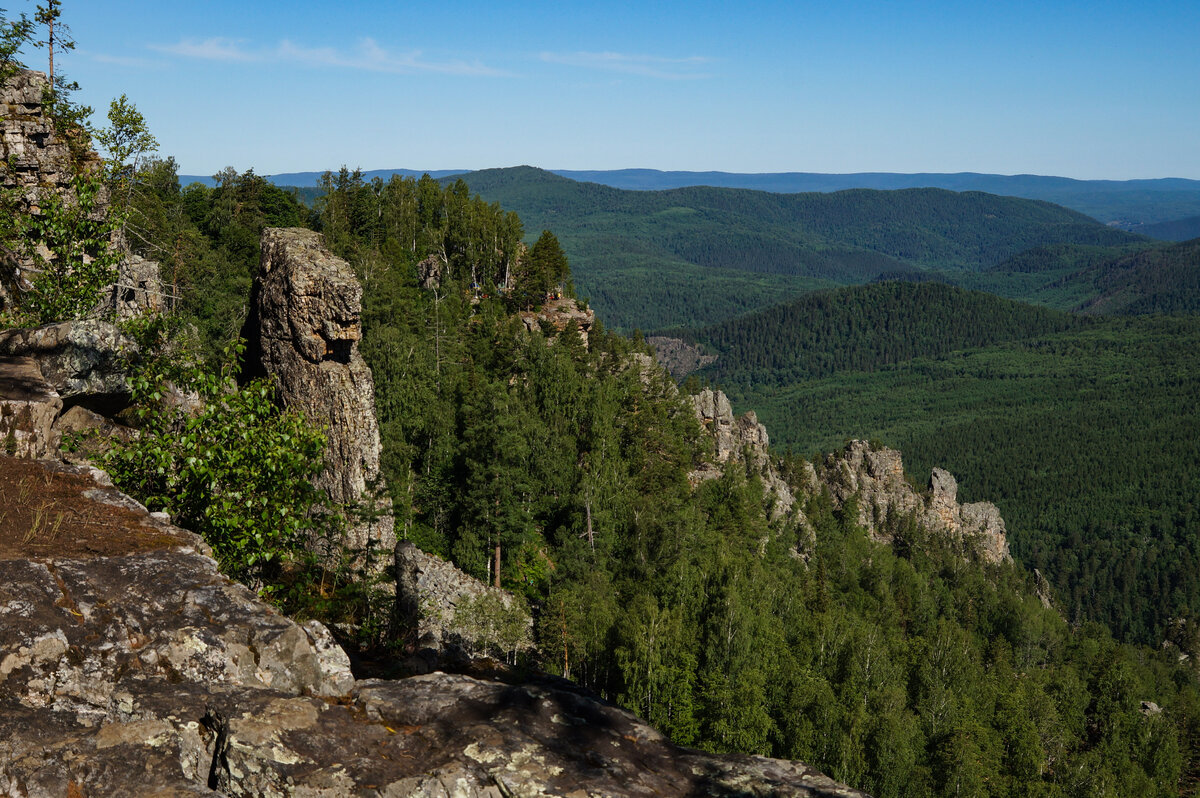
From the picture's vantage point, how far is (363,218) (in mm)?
100625

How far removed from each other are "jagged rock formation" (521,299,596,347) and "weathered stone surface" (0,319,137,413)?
7076 centimetres

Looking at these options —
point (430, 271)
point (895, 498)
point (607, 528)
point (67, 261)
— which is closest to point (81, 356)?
point (67, 261)

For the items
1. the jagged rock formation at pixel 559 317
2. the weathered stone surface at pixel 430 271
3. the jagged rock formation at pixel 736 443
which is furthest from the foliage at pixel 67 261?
the jagged rock formation at pixel 736 443

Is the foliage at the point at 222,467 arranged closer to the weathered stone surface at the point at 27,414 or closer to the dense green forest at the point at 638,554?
the weathered stone surface at the point at 27,414

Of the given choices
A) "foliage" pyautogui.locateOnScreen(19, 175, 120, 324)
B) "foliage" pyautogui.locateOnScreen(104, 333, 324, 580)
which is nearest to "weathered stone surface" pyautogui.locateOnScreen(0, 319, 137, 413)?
"foliage" pyautogui.locateOnScreen(104, 333, 324, 580)

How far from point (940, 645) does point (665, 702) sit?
57722 mm

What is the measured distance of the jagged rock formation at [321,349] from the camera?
4278 centimetres

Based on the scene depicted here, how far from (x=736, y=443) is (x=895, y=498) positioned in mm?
59535

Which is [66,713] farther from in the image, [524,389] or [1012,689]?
[1012,689]

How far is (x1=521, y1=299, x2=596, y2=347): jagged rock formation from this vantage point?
9300 centimetres

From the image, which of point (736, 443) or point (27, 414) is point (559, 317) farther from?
point (27, 414)

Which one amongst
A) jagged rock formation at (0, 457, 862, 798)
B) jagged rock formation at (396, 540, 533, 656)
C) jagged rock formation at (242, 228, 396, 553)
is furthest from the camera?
jagged rock formation at (242, 228, 396, 553)

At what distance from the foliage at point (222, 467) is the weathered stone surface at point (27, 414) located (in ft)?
5.54

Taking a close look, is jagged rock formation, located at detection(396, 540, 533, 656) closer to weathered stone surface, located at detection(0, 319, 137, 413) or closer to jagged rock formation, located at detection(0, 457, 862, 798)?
weathered stone surface, located at detection(0, 319, 137, 413)
